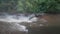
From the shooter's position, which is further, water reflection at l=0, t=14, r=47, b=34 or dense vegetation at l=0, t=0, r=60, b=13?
dense vegetation at l=0, t=0, r=60, b=13

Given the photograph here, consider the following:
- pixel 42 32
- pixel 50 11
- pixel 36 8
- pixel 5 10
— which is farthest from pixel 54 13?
pixel 42 32

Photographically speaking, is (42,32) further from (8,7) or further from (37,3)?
(8,7)

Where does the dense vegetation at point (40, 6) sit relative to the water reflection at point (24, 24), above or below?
above

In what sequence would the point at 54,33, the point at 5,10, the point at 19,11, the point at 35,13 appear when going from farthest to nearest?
the point at 5,10 < the point at 19,11 < the point at 35,13 < the point at 54,33

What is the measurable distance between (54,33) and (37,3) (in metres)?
8.22

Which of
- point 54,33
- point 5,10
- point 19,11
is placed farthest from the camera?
point 5,10

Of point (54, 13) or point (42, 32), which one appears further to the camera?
point (54, 13)

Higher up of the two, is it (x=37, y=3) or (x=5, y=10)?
(x=5, y=10)

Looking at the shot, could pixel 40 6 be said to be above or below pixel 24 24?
above

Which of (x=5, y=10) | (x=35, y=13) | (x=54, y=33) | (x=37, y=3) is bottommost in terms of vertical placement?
(x=54, y=33)

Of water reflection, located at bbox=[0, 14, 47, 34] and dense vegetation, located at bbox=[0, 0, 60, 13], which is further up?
dense vegetation, located at bbox=[0, 0, 60, 13]

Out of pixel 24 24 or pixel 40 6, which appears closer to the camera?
pixel 24 24

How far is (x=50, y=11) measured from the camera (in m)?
16.5

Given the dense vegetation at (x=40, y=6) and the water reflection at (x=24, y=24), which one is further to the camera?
the dense vegetation at (x=40, y=6)
